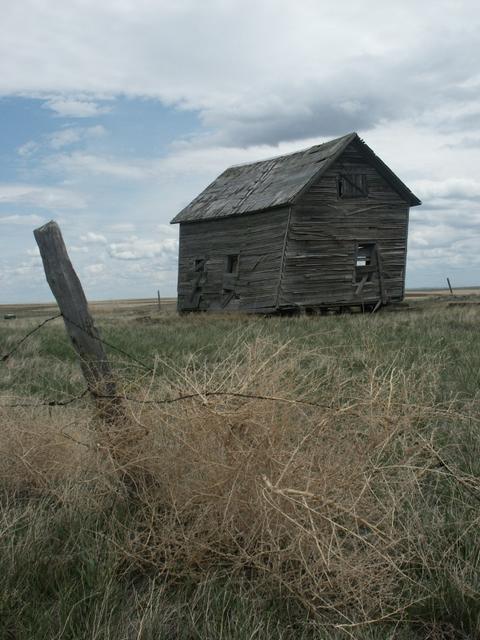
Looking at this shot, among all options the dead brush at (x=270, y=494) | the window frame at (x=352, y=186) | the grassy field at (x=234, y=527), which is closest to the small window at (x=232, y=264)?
the window frame at (x=352, y=186)

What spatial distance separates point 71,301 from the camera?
4.00 m

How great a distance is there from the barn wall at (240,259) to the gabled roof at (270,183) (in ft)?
1.33

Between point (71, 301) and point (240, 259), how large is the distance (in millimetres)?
18058

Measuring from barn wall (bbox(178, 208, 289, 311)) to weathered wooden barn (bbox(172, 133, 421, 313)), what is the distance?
4 centimetres

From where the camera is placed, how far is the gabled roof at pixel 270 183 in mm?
20203

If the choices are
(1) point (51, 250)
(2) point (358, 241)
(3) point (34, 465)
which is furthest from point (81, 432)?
(2) point (358, 241)

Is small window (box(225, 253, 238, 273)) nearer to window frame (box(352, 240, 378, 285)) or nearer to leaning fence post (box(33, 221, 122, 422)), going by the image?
window frame (box(352, 240, 378, 285))

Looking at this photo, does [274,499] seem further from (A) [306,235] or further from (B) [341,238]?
(B) [341,238]

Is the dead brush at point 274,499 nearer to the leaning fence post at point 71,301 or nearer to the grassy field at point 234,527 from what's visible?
the grassy field at point 234,527

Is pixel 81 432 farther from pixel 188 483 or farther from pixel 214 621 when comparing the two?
pixel 214 621

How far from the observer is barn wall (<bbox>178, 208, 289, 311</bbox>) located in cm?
2041

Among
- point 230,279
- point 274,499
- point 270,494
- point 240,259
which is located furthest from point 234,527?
point 230,279

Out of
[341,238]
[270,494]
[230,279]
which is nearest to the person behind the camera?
[270,494]

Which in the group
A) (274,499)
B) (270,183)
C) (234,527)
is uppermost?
(270,183)
